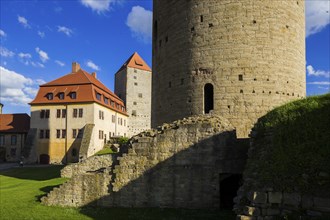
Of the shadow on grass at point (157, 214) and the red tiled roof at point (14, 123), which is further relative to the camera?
the red tiled roof at point (14, 123)

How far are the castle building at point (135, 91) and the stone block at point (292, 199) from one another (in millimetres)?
47606

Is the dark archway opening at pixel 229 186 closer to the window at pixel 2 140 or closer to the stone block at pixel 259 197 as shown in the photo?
the stone block at pixel 259 197

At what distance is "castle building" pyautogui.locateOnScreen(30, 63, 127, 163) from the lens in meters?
36.7

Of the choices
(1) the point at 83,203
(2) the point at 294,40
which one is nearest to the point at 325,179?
(1) the point at 83,203

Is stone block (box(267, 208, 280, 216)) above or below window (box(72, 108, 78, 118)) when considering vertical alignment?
below

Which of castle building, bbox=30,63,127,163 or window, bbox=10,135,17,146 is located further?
window, bbox=10,135,17,146

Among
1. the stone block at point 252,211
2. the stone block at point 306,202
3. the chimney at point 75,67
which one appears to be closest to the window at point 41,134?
the chimney at point 75,67

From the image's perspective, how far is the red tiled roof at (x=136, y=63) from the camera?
58.3 metres

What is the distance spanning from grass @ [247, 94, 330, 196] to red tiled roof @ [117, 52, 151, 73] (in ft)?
164

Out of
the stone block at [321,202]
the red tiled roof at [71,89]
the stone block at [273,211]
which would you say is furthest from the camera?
the red tiled roof at [71,89]

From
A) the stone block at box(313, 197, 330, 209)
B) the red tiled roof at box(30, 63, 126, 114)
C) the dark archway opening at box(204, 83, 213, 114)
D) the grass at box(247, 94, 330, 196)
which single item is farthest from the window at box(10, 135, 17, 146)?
the stone block at box(313, 197, 330, 209)

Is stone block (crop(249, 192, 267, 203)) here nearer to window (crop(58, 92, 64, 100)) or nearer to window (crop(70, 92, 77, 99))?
window (crop(70, 92, 77, 99))

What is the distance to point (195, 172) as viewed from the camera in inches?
466

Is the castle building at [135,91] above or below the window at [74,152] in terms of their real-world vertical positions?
above
